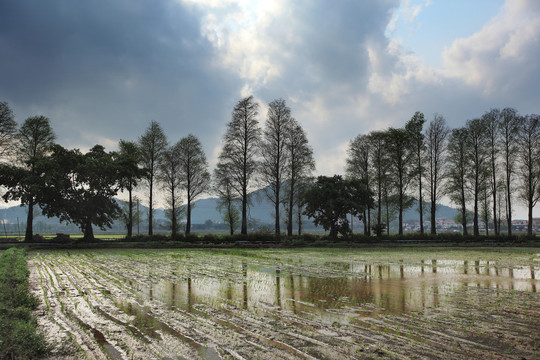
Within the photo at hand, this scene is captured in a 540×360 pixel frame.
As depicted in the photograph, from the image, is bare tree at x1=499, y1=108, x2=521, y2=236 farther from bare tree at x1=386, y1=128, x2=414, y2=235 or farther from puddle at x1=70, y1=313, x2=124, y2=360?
puddle at x1=70, y1=313, x2=124, y2=360

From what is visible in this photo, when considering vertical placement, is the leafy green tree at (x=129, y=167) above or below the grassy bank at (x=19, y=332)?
above

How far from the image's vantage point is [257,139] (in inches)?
1868

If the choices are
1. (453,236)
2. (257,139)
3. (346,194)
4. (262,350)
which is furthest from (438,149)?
(262,350)

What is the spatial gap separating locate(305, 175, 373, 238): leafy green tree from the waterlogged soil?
92.6 feet

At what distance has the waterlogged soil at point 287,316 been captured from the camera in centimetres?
605

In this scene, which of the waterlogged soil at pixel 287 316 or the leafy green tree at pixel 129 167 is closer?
the waterlogged soil at pixel 287 316

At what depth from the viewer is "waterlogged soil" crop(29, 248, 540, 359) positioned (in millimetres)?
6055

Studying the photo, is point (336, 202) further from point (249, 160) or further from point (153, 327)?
point (153, 327)

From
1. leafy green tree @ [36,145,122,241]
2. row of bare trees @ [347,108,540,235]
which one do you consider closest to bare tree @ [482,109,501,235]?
row of bare trees @ [347,108,540,235]

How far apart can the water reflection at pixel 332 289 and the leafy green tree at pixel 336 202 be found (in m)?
25.2

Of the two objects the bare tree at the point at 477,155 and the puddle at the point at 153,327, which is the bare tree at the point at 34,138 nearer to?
the puddle at the point at 153,327

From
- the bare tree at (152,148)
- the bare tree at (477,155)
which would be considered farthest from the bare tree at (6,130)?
the bare tree at (477,155)

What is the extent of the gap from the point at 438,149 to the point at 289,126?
925 inches

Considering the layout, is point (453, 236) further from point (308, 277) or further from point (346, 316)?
point (346, 316)
